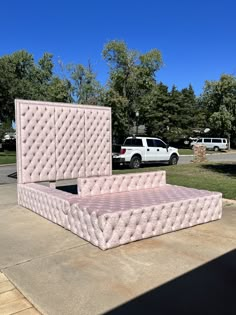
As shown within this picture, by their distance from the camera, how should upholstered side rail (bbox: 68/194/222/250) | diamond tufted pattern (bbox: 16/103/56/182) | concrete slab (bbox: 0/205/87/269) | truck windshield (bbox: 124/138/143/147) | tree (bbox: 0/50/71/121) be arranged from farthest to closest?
1. tree (bbox: 0/50/71/121)
2. truck windshield (bbox: 124/138/143/147)
3. diamond tufted pattern (bbox: 16/103/56/182)
4. upholstered side rail (bbox: 68/194/222/250)
5. concrete slab (bbox: 0/205/87/269)

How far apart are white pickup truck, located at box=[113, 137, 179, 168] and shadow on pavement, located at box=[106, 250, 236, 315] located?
14.7m

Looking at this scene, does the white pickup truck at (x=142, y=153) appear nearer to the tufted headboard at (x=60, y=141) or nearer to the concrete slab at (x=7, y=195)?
the tufted headboard at (x=60, y=141)

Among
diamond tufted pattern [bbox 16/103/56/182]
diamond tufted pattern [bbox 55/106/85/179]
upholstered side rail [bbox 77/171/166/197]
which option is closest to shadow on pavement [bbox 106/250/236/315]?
upholstered side rail [bbox 77/171/166/197]

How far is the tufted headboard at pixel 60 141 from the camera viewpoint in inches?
375

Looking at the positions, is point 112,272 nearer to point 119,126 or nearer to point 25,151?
point 25,151

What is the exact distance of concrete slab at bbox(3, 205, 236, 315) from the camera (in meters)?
3.74

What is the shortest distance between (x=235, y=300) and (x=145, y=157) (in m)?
16.5

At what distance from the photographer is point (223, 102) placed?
44.8 metres

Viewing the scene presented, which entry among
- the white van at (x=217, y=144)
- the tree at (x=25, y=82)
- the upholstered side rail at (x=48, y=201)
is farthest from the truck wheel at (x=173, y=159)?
the white van at (x=217, y=144)

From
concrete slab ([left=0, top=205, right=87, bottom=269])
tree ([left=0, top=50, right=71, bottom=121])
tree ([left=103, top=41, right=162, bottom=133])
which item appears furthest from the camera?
tree ([left=103, top=41, right=162, bottom=133])

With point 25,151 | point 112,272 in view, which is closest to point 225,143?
point 25,151

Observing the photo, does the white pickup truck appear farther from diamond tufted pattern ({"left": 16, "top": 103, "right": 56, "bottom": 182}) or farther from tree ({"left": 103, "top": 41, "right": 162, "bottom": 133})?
tree ({"left": 103, "top": 41, "right": 162, "bottom": 133})

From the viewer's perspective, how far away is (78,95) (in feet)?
148

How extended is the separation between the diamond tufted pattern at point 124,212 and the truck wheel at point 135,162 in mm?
11303
